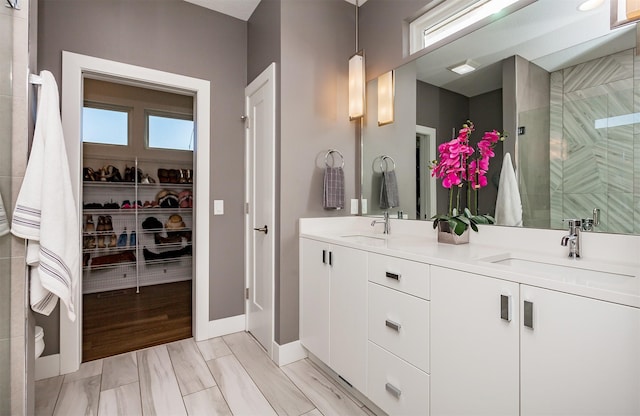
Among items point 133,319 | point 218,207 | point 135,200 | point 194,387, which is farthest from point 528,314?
point 135,200

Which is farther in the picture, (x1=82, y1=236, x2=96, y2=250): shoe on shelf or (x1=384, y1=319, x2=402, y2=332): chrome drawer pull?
(x1=82, y1=236, x2=96, y2=250): shoe on shelf

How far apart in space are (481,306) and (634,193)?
2.49 ft

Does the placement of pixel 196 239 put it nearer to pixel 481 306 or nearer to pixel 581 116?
pixel 481 306

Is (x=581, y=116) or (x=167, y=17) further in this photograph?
(x=167, y=17)

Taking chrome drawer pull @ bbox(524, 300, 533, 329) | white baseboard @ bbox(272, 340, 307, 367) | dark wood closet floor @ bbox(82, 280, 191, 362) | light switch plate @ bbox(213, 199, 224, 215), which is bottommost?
dark wood closet floor @ bbox(82, 280, 191, 362)

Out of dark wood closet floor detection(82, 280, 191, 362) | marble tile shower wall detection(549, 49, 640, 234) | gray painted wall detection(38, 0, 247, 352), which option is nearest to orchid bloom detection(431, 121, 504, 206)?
marble tile shower wall detection(549, 49, 640, 234)

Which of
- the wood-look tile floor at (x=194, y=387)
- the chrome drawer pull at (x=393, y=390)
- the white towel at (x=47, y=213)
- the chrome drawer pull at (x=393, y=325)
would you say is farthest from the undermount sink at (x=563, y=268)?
the white towel at (x=47, y=213)

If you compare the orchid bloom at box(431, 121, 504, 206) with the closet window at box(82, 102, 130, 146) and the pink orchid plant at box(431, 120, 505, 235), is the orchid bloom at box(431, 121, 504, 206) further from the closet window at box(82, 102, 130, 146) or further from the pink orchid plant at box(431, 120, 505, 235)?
the closet window at box(82, 102, 130, 146)

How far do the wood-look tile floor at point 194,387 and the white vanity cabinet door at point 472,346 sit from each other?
69cm

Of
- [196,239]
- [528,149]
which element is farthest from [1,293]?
[528,149]

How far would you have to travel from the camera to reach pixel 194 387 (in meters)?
1.85

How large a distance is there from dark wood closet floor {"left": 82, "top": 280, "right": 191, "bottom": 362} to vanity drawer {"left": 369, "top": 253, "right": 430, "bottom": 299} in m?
1.94

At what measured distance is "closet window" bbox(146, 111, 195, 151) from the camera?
417 cm

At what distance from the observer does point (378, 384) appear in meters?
1.51
